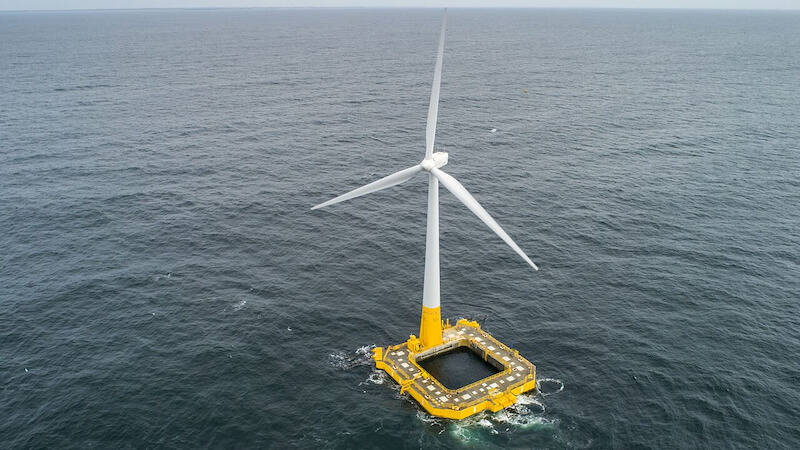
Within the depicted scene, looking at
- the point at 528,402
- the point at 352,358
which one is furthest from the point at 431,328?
the point at 528,402

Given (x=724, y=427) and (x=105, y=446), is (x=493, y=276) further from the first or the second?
(x=105, y=446)

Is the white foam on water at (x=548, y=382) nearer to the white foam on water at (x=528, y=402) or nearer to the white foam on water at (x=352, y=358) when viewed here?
the white foam on water at (x=528, y=402)

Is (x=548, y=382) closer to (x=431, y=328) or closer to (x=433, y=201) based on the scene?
(x=431, y=328)

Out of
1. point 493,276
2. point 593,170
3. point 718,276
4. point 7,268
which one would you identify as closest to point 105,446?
point 7,268

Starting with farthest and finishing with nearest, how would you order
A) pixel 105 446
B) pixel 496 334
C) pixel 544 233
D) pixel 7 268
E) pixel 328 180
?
pixel 328 180, pixel 544 233, pixel 7 268, pixel 496 334, pixel 105 446

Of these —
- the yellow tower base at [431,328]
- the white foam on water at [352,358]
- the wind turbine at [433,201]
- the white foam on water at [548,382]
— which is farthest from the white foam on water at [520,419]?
the white foam on water at [352,358]

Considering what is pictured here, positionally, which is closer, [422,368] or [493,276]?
[422,368]
